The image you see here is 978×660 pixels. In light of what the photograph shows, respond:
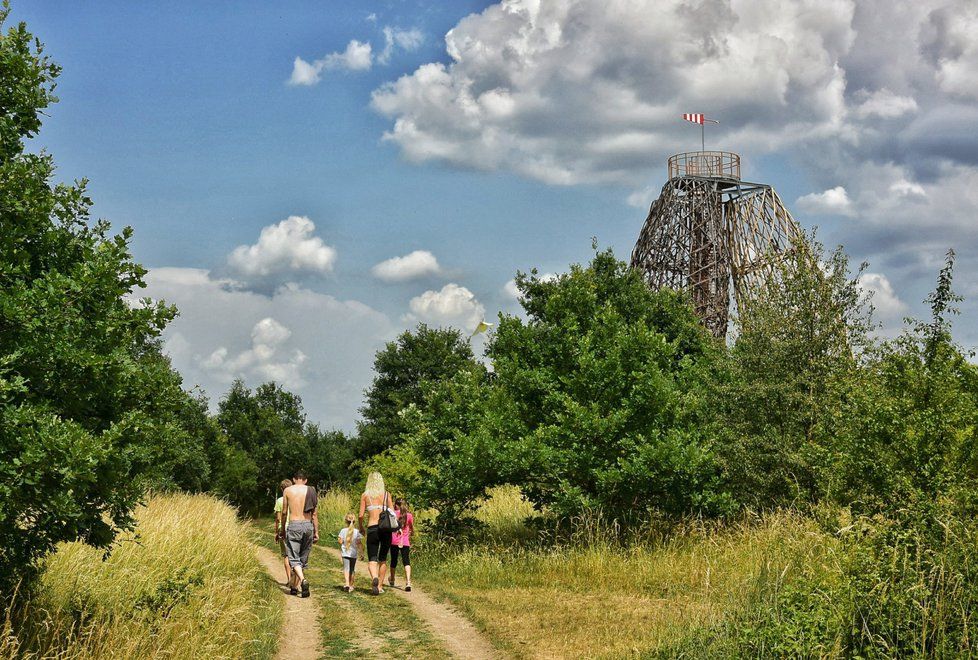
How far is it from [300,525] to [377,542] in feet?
6.45

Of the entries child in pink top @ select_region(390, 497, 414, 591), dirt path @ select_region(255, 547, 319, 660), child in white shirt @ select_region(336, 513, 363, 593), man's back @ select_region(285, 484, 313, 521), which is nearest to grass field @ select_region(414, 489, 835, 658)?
child in pink top @ select_region(390, 497, 414, 591)

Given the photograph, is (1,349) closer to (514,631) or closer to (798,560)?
(514,631)

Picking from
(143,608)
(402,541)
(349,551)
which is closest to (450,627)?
(349,551)

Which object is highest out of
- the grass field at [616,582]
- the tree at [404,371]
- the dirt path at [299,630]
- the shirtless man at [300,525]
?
the tree at [404,371]

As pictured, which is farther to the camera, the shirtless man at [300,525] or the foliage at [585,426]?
the foliage at [585,426]

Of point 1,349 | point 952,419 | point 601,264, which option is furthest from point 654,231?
point 1,349

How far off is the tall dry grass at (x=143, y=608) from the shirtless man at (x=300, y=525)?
0.74 metres

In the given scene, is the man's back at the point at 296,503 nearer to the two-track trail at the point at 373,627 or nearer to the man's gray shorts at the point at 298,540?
the man's gray shorts at the point at 298,540

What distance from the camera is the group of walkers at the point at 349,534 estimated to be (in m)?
14.0

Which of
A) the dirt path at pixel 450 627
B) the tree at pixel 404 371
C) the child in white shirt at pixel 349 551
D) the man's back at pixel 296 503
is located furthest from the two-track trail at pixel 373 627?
the tree at pixel 404 371

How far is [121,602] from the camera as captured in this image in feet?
33.1

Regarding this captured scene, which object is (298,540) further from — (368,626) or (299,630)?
(368,626)

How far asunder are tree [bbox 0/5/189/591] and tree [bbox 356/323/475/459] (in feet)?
97.1

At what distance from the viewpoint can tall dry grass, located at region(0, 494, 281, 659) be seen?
8.66 metres
